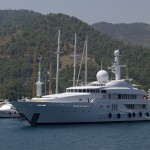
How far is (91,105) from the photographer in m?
72.0

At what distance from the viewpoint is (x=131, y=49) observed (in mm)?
198750

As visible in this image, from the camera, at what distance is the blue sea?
5084 centimetres

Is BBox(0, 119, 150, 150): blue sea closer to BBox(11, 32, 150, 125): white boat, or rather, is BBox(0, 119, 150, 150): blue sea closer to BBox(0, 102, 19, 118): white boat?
A: BBox(11, 32, 150, 125): white boat

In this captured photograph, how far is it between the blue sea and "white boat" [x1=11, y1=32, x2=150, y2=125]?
134 cm

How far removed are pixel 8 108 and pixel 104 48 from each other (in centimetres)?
10133

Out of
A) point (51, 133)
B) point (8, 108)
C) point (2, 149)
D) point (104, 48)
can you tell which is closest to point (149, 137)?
point (51, 133)

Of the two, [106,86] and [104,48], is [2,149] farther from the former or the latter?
[104,48]

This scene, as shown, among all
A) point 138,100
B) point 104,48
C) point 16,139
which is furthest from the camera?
point 104,48

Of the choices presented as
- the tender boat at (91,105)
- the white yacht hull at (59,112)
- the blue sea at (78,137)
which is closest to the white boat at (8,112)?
the tender boat at (91,105)

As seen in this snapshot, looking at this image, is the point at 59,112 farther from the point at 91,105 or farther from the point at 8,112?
the point at 8,112

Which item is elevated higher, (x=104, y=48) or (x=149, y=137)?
(x=104, y=48)

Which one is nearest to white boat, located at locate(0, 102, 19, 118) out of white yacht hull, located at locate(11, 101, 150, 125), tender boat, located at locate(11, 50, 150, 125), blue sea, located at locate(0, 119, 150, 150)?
tender boat, located at locate(11, 50, 150, 125)

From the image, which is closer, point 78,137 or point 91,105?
point 78,137

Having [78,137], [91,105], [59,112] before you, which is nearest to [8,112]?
[91,105]
